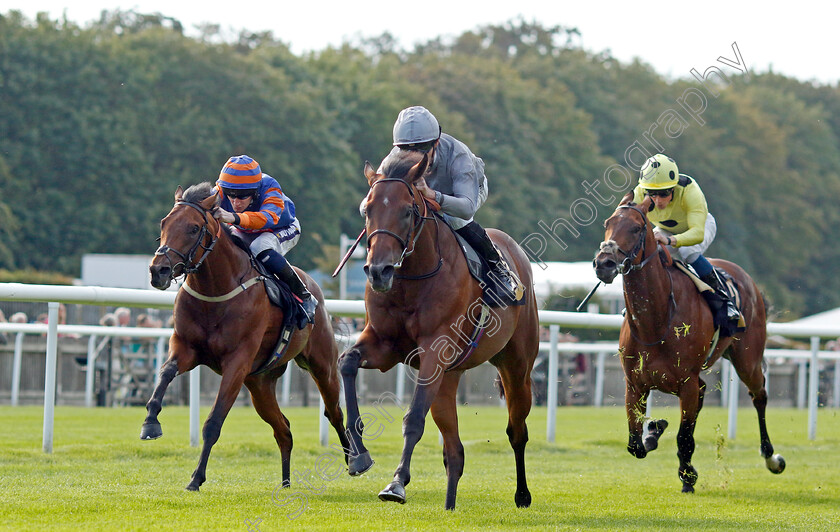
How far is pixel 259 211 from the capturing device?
7383 millimetres

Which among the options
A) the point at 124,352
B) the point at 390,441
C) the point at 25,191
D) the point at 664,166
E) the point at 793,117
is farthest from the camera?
the point at 793,117

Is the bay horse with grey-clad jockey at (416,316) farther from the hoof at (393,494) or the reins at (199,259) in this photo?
the reins at (199,259)

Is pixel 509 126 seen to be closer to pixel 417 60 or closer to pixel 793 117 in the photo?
pixel 417 60

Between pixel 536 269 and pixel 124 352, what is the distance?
1296cm

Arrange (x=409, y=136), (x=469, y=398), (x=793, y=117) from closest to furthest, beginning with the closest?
(x=409, y=136)
(x=469, y=398)
(x=793, y=117)

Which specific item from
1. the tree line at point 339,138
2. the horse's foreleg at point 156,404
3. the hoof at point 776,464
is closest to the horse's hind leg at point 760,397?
the hoof at point 776,464

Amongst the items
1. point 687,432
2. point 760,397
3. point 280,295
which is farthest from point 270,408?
point 760,397

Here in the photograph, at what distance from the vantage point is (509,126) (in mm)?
46906

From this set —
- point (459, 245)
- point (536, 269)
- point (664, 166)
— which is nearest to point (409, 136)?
point (459, 245)

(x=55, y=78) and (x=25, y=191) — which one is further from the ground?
(x=55, y=78)

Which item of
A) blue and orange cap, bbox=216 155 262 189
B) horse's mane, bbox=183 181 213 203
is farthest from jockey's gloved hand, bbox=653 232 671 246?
horse's mane, bbox=183 181 213 203

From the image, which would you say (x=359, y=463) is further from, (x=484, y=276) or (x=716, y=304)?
(x=716, y=304)

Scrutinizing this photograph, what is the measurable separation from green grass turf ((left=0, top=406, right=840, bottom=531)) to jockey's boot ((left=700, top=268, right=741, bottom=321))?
85 cm

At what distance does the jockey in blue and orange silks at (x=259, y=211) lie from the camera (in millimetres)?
7367
